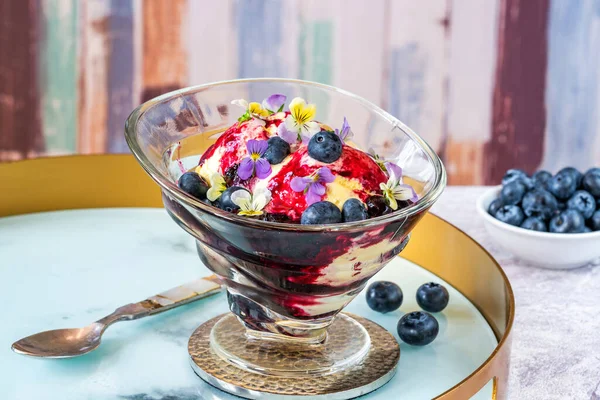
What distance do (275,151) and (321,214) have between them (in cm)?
12

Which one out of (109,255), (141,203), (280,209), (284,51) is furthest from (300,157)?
(284,51)

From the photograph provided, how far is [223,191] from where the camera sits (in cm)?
88

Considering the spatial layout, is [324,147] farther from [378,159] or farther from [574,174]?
[574,174]

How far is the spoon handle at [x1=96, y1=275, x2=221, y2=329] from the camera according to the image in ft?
3.11

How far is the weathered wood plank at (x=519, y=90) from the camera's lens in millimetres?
2645

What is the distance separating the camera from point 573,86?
2717 mm

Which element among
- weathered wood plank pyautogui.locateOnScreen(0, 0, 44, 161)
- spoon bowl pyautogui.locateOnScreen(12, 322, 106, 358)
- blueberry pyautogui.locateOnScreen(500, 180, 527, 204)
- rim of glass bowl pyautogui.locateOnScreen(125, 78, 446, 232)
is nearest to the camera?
rim of glass bowl pyautogui.locateOnScreen(125, 78, 446, 232)

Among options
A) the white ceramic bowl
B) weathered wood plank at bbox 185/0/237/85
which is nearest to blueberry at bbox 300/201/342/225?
the white ceramic bowl

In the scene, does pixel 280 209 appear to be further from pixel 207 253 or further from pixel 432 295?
pixel 432 295

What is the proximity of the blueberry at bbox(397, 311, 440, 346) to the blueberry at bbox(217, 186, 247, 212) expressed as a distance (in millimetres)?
251

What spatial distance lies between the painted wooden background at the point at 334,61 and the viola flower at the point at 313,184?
1803mm

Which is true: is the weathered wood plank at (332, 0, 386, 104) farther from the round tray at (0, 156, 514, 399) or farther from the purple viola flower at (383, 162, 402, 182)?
the purple viola flower at (383, 162, 402, 182)

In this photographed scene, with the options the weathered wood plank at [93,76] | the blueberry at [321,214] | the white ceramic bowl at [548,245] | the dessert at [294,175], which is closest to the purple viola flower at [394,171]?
the dessert at [294,175]

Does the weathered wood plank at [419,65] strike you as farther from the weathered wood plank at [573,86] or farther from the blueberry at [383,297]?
the blueberry at [383,297]
